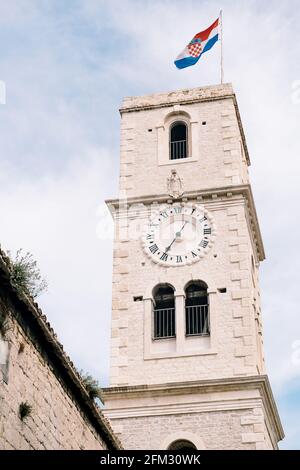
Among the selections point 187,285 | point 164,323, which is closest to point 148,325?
point 164,323

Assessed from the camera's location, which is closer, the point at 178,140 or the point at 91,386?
the point at 91,386

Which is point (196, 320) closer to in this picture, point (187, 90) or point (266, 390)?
point (266, 390)

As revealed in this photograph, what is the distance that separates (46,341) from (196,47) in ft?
78.0

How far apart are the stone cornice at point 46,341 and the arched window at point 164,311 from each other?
11.7 metres

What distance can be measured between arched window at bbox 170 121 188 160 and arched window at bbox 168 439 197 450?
36.8ft

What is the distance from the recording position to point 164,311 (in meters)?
31.0

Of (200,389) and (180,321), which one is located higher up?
(180,321)

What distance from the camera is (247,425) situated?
27.7 meters

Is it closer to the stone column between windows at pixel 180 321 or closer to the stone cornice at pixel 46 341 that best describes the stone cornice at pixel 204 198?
the stone column between windows at pixel 180 321

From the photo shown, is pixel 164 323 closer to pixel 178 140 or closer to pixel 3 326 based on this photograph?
pixel 178 140
